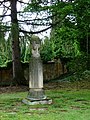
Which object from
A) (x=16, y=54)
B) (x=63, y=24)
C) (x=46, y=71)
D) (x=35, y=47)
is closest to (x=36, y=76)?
(x=35, y=47)

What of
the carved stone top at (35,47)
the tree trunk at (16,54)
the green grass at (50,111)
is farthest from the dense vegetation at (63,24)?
the green grass at (50,111)

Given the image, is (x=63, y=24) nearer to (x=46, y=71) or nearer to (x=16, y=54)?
(x=16, y=54)

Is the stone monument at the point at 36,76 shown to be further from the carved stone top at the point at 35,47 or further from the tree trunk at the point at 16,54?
the tree trunk at the point at 16,54

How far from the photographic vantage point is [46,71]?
79.4 ft

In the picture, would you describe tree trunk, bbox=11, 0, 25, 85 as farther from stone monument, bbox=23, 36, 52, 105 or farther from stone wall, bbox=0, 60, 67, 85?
stone monument, bbox=23, 36, 52, 105

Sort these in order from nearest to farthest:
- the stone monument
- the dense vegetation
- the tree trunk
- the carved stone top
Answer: the stone monument → the carved stone top → the dense vegetation → the tree trunk

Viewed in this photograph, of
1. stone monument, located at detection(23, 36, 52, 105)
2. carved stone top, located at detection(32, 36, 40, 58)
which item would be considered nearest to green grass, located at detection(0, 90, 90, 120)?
stone monument, located at detection(23, 36, 52, 105)

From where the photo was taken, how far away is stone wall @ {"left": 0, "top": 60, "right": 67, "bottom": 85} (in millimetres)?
22359

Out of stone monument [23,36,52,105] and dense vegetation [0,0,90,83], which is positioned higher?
dense vegetation [0,0,90,83]

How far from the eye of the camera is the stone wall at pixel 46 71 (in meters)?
22.4

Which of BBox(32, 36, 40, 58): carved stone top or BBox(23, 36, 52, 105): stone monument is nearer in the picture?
BBox(23, 36, 52, 105): stone monument

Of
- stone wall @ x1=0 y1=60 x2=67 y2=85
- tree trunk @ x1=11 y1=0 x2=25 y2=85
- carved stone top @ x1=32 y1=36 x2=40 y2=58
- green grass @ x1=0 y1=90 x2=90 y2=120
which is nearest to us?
green grass @ x1=0 y1=90 x2=90 y2=120

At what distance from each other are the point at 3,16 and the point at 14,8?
1.11 meters

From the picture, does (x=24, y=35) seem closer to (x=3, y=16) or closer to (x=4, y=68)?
(x=3, y=16)
